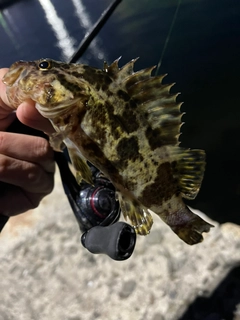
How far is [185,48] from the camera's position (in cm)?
386

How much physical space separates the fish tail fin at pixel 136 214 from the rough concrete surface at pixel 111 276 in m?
0.99

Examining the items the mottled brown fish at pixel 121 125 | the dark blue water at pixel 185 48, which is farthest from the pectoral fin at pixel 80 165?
the dark blue water at pixel 185 48

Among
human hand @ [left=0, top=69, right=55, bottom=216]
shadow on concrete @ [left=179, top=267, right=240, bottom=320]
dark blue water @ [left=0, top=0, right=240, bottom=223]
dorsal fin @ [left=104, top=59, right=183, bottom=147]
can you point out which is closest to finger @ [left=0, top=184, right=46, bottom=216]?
human hand @ [left=0, top=69, right=55, bottom=216]

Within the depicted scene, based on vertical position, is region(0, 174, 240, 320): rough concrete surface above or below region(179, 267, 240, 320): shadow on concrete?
above

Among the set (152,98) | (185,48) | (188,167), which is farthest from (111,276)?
(185,48)

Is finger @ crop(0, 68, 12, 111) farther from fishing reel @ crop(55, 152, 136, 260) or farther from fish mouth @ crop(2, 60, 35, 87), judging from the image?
fishing reel @ crop(55, 152, 136, 260)

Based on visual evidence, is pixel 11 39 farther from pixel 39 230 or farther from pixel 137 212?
pixel 137 212

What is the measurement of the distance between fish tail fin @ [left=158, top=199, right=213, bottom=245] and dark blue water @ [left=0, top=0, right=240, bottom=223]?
154 cm

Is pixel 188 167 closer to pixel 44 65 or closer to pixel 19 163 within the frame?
pixel 44 65

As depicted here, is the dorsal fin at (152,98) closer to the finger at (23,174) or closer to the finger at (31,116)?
the finger at (31,116)

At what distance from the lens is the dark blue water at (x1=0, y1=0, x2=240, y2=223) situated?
3.16m

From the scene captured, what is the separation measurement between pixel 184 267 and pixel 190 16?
3.09 meters

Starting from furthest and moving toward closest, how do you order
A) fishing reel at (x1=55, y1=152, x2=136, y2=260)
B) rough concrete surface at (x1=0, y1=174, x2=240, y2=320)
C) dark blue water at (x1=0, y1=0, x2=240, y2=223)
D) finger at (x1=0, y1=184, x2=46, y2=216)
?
dark blue water at (x1=0, y1=0, x2=240, y2=223)
rough concrete surface at (x1=0, y1=174, x2=240, y2=320)
finger at (x1=0, y1=184, x2=46, y2=216)
fishing reel at (x1=55, y1=152, x2=136, y2=260)

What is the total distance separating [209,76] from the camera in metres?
3.66
